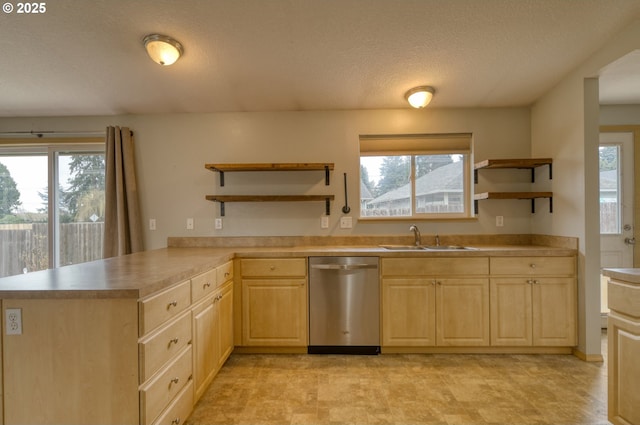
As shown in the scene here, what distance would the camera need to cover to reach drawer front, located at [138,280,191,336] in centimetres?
127

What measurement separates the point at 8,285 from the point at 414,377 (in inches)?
93.1

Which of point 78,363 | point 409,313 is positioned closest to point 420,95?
point 409,313

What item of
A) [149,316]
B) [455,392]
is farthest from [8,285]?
[455,392]

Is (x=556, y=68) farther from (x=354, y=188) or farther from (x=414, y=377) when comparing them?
(x=414, y=377)

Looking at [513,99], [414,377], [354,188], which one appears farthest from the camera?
[354,188]

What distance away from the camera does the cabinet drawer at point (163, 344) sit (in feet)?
4.15

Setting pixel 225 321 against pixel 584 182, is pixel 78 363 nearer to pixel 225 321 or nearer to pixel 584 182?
pixel 225 321

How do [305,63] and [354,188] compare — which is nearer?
[305,63]

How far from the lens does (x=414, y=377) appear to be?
86.6 inches

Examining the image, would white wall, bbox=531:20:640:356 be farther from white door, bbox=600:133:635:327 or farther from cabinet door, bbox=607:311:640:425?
cabinet door, bbox=607:311:640:425

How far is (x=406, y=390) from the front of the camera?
2.03 m

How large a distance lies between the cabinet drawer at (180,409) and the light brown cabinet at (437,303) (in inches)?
59.6

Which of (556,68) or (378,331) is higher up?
(556,68)

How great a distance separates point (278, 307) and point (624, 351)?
2130 mm
